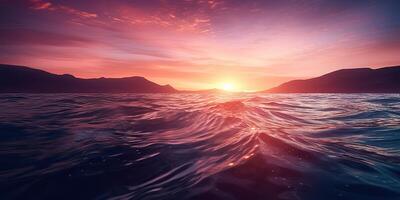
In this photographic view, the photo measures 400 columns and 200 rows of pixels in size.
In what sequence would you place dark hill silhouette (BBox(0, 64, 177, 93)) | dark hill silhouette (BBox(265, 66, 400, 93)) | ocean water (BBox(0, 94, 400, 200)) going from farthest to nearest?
dark hill silhouette (BBox(265, 66, 400, 93)) → dark hill silhouette (BBox(0, 64, 177, 93)) → ocean water (BBox(0, 94, 400, 200))

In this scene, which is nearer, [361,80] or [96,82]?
[361,80]

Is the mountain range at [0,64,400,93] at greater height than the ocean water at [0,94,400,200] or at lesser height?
greater

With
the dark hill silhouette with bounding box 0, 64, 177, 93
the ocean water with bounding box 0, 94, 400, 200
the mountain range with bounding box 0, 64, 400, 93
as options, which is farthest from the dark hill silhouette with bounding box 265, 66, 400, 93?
the ocean water with bounding box 0, 94, 400, 200

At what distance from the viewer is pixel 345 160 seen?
5.42 meters

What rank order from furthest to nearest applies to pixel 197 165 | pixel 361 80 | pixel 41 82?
pixel 361 80 → pixel 41 82 → pixel 197 165

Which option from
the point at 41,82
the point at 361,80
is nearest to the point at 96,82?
the point at 41,82

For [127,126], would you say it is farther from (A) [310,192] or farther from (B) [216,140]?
(A) [310,192]

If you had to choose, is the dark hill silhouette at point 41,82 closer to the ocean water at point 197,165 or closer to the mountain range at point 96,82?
the mountain range at point 96,82

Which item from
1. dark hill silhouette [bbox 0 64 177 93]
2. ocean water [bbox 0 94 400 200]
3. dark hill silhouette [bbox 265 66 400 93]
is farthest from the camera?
dark hill silhouette [bbox 265 66 400 93]

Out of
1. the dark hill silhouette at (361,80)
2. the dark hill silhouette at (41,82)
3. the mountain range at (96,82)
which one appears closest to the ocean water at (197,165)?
the mountain range at (96,82)

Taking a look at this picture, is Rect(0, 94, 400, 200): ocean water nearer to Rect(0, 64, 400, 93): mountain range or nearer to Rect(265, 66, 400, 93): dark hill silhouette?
Rect(0, 64, 400, 93): mountain range

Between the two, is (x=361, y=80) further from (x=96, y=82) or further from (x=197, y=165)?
(x=197, y=165)

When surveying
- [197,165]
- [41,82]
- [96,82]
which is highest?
[96,82]

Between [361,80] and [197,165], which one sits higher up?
[361,80]
